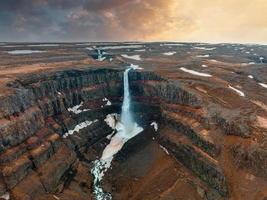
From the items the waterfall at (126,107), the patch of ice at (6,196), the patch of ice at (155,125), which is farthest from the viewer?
the waterfall at (126,107)

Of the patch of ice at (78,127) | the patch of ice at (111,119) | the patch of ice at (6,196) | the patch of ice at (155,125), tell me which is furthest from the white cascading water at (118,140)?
the patch of ice at (6,196)

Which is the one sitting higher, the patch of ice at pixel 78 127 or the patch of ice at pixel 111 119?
the patch of ice at pixel 78 127

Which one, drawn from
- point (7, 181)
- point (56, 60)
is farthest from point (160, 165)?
point (56, 60)

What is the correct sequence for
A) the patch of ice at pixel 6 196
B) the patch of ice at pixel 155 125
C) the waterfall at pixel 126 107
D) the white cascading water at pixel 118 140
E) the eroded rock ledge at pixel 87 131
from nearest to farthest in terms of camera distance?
the patch of ice at pixel 6 196, the eroded rock ledge at pixel 87 131, the white cascading water at pixel 118 140, the patch of ice at pixel 155 125, the waterfall at pixel 126 107

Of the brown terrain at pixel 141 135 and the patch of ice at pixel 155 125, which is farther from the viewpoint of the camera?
the patch of ice at pixel 155 125

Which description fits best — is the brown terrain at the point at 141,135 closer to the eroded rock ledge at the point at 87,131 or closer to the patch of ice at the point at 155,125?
the eroded rock ledge at the point at 87,131

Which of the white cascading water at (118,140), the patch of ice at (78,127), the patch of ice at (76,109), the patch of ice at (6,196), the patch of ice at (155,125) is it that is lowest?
the white cascading water at (118,140)

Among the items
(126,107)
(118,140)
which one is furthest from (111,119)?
(118,140)
